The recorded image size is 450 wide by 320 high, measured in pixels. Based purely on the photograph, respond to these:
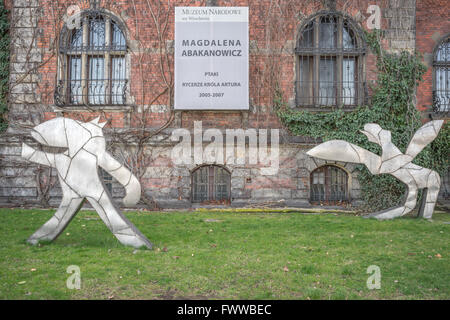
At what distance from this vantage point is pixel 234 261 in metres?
4.36

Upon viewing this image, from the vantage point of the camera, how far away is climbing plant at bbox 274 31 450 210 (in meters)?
9.02

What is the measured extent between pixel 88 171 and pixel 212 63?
5.21m

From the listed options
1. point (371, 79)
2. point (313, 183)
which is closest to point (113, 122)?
point (313, 183)

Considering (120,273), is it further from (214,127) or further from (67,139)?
(214,127)

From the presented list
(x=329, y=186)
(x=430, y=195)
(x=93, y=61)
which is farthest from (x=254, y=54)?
(x=430, y=195)

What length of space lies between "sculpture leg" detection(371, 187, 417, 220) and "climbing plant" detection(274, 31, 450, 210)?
1.69m

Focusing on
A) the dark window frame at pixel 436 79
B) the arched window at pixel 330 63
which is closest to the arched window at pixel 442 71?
the dark window frame at pixel 436 79
